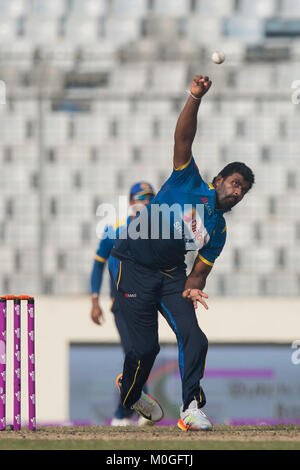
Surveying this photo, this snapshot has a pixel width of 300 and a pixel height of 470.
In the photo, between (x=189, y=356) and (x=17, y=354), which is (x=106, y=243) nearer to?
(x=17, y=354)

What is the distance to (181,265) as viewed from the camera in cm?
512

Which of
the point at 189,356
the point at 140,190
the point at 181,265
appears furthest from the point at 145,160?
the point at 189,356

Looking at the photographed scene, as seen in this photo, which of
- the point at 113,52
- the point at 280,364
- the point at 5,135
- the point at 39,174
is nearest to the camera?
the point at 280,364

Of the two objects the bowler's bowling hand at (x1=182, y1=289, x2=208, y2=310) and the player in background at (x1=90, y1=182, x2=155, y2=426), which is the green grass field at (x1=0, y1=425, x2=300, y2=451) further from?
the player in background at (x1=90, y1=182, x2=155, y2=426)

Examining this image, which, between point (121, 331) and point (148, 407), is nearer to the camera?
point (148, 407)

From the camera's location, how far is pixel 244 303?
36.1 feet

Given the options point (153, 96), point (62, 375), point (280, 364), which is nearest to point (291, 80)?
point (153, 96)

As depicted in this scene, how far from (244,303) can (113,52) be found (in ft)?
16.5

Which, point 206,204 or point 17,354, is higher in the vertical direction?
point 206,204

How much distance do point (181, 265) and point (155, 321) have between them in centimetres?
33

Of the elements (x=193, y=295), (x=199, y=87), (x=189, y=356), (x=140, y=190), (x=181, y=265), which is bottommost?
(x=189, y=356)

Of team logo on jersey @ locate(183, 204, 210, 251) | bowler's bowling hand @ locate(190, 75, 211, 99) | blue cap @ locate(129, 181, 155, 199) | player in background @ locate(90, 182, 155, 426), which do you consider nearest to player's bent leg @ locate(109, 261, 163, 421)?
team logo on jersey @ locate(183, 204, 210, 251)

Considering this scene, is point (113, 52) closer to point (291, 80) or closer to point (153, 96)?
point (153, 96)

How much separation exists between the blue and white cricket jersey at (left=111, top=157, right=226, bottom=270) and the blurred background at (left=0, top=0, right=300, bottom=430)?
5822 mm
